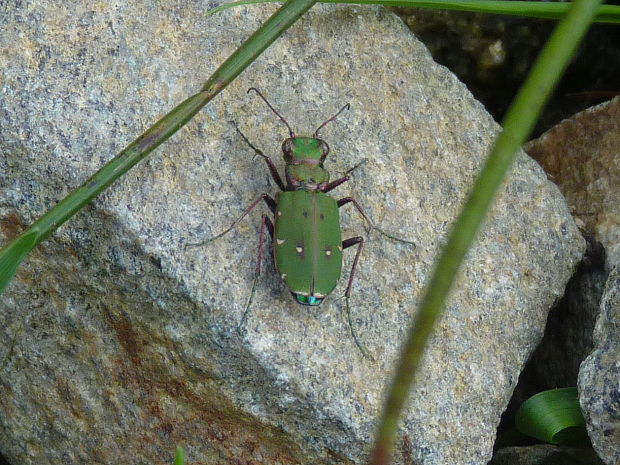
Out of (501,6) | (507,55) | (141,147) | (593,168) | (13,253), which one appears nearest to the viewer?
(13,253)

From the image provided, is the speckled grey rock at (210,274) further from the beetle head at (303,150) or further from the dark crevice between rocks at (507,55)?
the dark crevice between rocks at (507,55)

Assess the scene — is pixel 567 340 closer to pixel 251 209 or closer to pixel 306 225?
pixel 306 225

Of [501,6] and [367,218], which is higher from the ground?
[501,6]

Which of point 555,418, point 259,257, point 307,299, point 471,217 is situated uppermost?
point 259,257

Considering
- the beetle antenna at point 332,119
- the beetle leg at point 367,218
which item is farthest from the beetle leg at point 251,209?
the beetle antenna at point 332,119

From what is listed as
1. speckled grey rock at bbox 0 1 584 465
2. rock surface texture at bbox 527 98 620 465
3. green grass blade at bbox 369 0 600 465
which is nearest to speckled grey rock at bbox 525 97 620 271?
rock surface texture at bbox 527 98 620 465

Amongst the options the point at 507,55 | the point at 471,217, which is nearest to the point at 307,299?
the point at 471,217
